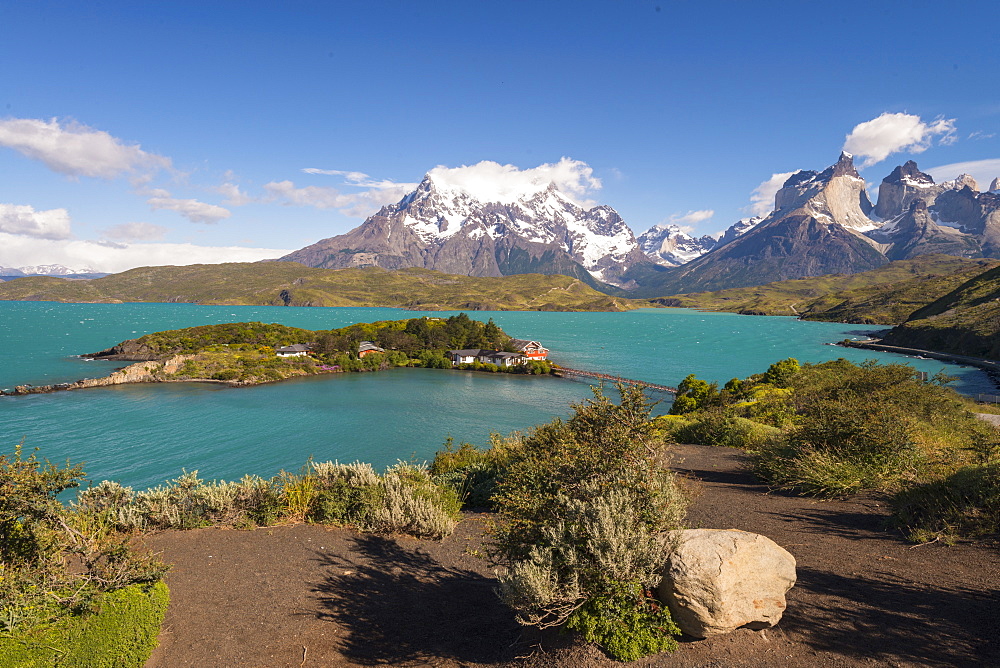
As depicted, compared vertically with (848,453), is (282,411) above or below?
below

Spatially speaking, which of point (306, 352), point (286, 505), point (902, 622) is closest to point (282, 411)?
point (306, 352)

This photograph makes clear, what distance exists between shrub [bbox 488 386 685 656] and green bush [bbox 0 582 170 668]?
220 inches

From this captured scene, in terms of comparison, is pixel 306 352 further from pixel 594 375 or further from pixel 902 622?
pixel 902 622

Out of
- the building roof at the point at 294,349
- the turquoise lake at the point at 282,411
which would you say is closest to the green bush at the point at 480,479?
the turquoise lake at the point at 282,411

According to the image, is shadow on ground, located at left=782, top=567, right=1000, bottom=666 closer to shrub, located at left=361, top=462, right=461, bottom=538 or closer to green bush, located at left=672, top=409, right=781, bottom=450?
shrub, located at left=361, top=462, right=461, bottom=538

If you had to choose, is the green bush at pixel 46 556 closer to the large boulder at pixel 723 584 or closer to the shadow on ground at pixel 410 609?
the shadow on ground at pixel 410 609

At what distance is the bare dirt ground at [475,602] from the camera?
19.2 ft

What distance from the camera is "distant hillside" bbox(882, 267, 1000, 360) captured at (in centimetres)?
10038

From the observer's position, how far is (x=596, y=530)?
596 cm

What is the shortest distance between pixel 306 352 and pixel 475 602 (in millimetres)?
99984

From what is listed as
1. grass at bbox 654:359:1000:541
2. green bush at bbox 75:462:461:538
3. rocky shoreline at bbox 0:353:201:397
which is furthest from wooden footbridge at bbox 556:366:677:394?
green bush at bbox 75:462:461:538

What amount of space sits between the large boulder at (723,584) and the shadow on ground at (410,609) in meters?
2.57

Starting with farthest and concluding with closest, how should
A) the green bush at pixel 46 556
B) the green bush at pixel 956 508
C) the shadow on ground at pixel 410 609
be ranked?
the green bush at pixel 956 508 → the shadow on ground at pixel 410 609 → the green bush at pixel 46 556

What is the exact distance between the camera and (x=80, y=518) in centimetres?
921
